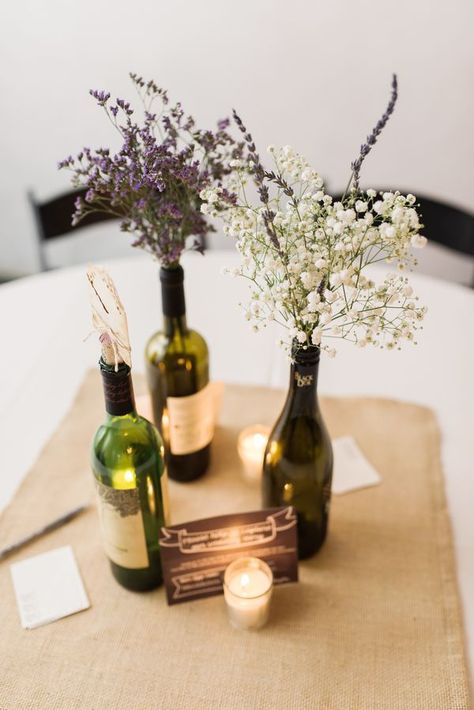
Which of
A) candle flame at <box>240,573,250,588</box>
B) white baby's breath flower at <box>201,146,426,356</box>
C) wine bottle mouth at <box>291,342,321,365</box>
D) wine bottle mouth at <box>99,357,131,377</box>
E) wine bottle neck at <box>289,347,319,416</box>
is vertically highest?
white baby's breath flower at <box>201,146,426,356</box>

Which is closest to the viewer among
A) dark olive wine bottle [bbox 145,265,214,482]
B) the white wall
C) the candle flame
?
the candle flame

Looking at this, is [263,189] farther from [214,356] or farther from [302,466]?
[214,356]

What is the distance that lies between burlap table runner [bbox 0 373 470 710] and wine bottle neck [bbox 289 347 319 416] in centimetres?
25

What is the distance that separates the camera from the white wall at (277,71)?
7.25ft

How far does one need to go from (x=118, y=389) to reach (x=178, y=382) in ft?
0.86

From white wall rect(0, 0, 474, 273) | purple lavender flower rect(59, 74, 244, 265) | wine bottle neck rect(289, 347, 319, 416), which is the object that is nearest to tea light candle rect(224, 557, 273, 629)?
wine bottle neck rect(289, 347, 319, 416)

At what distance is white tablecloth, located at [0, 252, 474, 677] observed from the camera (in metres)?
1.16

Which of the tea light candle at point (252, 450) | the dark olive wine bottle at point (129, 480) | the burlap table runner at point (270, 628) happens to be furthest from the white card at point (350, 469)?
the dark olive wine bottle at point (129, 480)

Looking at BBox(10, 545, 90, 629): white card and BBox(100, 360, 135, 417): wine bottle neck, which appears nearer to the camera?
BBox(100, 360, 135, 417): wine bottle neck

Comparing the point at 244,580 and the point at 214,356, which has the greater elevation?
the point at 214,356

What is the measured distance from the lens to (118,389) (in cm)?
71

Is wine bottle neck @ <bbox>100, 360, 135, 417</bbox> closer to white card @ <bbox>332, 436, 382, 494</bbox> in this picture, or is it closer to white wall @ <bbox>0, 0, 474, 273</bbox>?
white card @ <bbox>332, 436, 382, 494</bbox>

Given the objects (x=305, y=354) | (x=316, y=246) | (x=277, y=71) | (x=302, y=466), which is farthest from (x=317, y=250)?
(x=277, y=71)

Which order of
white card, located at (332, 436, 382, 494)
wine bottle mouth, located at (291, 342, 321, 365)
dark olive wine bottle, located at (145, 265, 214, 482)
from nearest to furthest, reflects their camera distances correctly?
wine bottle mouth, located at (291, 342, 321, 365) → dark olive wine bottle, located at (145, 265, 214, 482) → white card, located at (332, 436, 382, 494)
